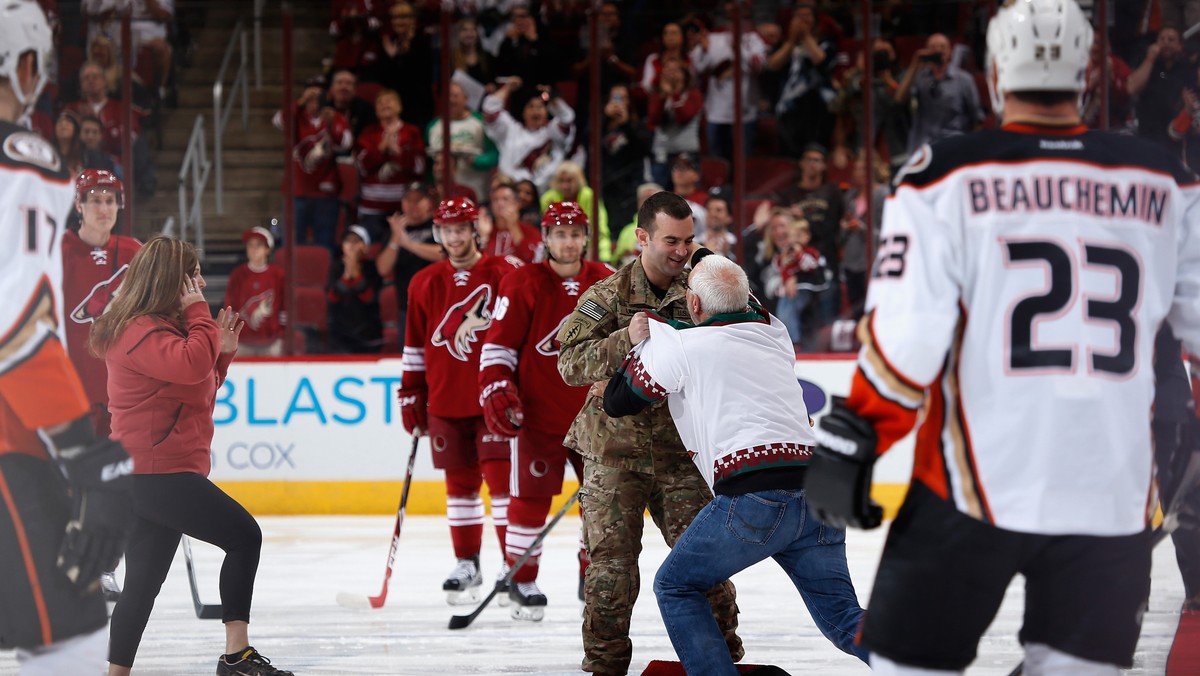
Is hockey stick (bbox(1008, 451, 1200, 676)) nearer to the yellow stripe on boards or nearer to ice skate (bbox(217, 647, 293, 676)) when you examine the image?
ice skate (bbox(217, 647, 293, 676))

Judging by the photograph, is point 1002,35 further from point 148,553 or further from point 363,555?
point 363,555

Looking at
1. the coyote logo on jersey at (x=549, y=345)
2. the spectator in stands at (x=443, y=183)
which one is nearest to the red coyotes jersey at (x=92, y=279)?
the coyote logo on jersey at (x=549, y=345)

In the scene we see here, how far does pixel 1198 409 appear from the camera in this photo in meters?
2.34

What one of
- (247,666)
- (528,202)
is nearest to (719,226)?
(528,202)

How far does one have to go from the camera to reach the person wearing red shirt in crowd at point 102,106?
25.6ft

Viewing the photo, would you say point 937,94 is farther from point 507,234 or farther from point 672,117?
point 507,234

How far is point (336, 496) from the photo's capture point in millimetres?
7668

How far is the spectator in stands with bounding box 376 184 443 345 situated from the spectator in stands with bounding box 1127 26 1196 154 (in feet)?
13.1

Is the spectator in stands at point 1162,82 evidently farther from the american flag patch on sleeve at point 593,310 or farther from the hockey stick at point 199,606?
the hockey stick at point 199,606

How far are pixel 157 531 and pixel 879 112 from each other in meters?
5.50

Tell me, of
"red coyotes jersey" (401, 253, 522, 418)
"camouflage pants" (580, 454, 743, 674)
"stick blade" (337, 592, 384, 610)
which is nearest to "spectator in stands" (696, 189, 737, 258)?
"red coyotes jersey" (401, 253, 522, 418)

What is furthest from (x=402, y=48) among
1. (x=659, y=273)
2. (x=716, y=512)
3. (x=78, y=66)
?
(x=716, y=512)

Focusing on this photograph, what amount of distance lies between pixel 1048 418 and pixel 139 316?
2270mm

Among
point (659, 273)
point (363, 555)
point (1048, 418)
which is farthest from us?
point (363, 555)
